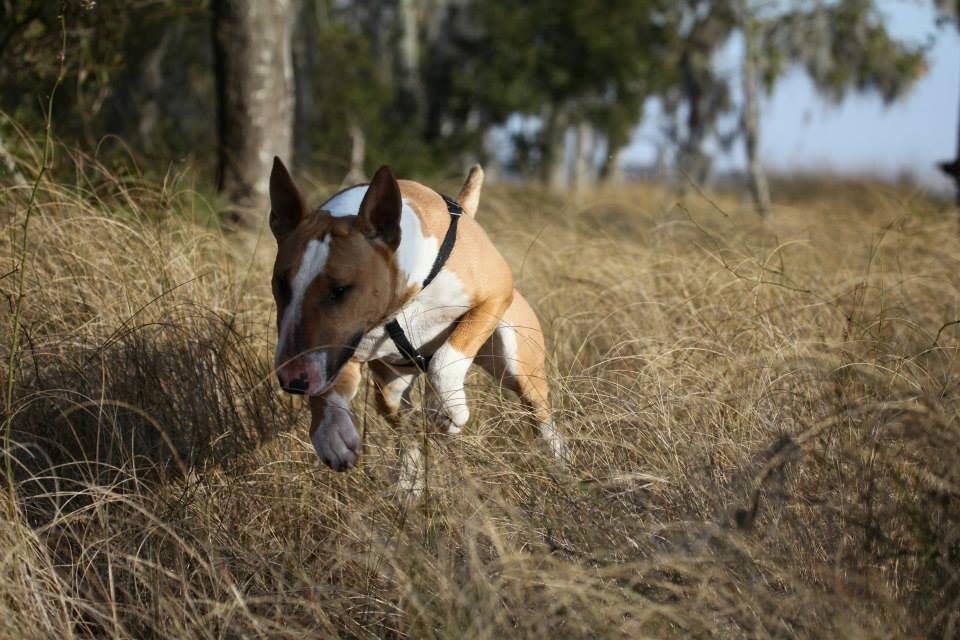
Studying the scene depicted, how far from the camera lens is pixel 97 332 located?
14.5 ft

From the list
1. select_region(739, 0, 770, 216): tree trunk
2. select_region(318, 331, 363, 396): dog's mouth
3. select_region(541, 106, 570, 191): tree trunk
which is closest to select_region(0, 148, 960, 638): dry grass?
select_region(318, 331, 363, 396): dog's mouth

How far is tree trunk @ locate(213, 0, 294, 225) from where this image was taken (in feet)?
22.8

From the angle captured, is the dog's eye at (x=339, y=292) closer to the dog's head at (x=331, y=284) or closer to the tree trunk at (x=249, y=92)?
the dog's head at (x=331, y=284)

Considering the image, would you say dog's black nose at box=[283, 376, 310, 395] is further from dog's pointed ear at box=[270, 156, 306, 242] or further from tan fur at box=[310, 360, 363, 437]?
dog's pointed ear at box=[270, 156, 306, 242]

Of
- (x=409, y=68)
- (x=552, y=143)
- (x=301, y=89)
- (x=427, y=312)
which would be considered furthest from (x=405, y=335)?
(x=552, y=143)

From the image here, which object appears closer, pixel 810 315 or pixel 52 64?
pixel 810 315

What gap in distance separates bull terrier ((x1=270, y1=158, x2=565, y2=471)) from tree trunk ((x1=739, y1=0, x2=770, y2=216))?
10.7 metres

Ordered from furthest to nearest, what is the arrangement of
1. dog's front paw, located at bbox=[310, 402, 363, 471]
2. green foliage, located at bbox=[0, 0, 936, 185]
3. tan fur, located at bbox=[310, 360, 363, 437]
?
green foliage, located at bbox=[0, 0, 936, 185] < tan fur, located at bbox=[310, 360, 363, 437] < dog's front paw, located at bbox=[310, 402, 363, 471]

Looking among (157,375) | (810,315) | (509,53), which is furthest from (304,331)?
(509,53)

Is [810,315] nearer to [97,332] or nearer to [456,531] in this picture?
[456,531]

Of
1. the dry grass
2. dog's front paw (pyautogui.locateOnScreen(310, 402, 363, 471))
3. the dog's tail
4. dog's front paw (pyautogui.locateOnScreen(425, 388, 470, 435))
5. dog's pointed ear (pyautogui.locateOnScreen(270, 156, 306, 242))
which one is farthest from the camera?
the dog's tail

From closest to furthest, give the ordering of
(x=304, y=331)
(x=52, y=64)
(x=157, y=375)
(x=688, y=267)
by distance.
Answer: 1. (x=304, y=331)
2. (x=157, y=375)
3. (x=688, y=267)
4. (x=52, y=64)

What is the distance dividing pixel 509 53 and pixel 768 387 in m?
16.7

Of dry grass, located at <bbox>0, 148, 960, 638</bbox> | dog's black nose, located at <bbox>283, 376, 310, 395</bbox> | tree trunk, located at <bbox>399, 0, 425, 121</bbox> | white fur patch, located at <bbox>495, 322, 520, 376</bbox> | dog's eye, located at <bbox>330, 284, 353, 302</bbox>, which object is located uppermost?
tree trunk, located at <bbox>399, 0, 425, 121</bbox>
